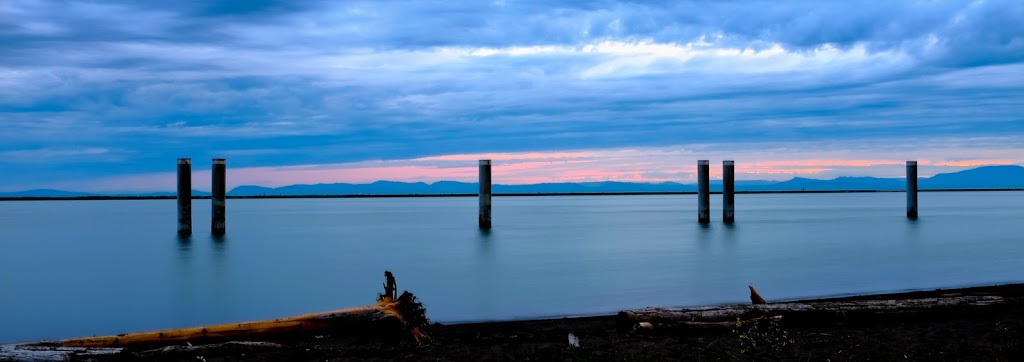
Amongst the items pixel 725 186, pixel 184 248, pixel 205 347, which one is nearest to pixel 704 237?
pixel 725 186

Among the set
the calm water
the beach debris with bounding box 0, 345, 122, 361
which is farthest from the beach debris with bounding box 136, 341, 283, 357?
the calm water

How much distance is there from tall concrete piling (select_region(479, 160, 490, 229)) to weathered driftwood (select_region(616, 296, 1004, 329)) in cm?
1901

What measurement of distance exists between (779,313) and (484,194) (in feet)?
Answer: 68.6

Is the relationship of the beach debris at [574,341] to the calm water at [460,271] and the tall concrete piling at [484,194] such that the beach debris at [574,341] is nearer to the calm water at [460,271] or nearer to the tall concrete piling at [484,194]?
the calm water at [460,271]

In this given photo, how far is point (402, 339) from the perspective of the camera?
939 centimetres

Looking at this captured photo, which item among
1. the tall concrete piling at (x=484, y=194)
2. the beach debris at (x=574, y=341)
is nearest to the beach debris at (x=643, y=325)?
the beach debris at (x=574, y=341)

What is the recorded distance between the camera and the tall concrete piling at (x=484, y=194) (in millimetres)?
28906

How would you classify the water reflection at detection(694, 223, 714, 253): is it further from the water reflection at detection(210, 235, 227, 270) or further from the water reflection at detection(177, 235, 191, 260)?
the water reflection at detection(177, 235, 191, 260)

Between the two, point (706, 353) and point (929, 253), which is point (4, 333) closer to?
point (706, 353)

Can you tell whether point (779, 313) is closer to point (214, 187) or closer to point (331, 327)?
point (331, 327)

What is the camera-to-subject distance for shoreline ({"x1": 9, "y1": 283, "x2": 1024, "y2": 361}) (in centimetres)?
824

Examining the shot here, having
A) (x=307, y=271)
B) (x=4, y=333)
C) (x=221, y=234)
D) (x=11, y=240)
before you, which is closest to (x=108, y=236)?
(x=11, y=240)

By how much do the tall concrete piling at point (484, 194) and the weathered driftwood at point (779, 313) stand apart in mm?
19007

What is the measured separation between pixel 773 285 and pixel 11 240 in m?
33.1
